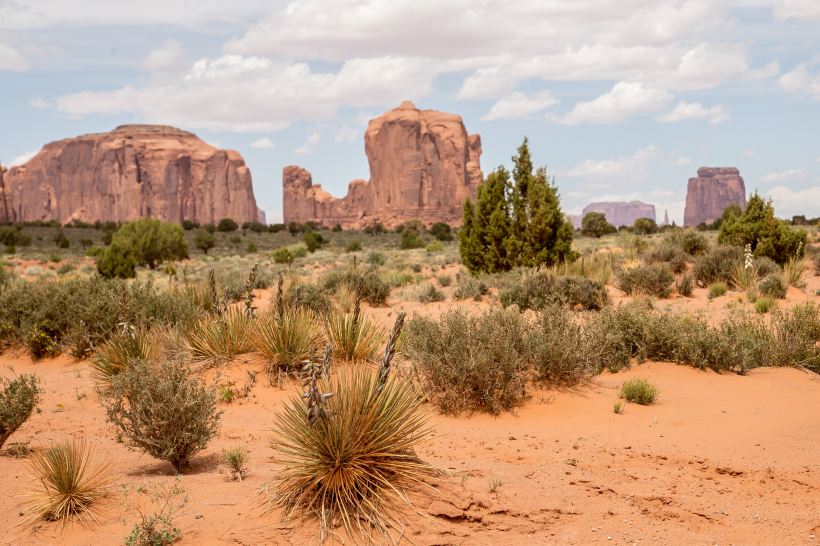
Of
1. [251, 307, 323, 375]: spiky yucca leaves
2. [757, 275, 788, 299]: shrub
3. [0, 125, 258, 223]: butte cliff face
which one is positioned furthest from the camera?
[0, 125, 258, 223]: butte cliff face

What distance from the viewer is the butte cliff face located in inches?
4796

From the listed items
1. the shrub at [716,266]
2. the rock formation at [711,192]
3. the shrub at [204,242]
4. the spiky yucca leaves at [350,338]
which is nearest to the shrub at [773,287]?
the shrub at [716,266]

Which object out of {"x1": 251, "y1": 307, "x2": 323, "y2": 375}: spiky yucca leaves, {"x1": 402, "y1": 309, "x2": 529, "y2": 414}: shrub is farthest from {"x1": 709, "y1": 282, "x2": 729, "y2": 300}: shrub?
{"x1": 251, "y1": 307, "x2": 323, "y2": 375}: spiky yucca leaves

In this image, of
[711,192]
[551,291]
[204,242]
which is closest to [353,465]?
[551,291]

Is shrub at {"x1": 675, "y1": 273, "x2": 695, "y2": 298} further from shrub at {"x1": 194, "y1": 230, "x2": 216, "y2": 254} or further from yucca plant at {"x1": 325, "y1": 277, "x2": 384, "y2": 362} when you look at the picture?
shrub at {"x1": 194, "y1": 230, "x2": 216, "y2": 254}

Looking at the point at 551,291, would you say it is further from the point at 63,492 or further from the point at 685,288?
the point at 63,492

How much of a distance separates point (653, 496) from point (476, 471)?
4.25 feet

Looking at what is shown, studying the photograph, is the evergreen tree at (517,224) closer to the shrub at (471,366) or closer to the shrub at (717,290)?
the shrub at (717,290)

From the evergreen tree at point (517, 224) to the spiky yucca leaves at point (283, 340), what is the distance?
30.8ft

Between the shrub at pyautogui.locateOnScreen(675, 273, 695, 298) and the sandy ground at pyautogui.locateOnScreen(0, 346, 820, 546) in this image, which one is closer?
the sandy ground at pyautogui.locateOnScreen(0, 346, 820, 546)

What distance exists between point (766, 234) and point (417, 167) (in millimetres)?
100109

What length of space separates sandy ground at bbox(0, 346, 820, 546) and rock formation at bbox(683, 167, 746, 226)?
164 m

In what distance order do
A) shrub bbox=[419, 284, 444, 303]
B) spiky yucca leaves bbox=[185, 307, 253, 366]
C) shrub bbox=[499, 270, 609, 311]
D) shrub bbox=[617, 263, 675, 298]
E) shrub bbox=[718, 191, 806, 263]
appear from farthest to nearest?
shrub bbox=[718, 191, 806, 263]
shrub bbox=[419, 284, 444, 303]
shrub bbox=[617, 263, 675, 298]
shrub bbox=[499, 270, 609, 311]
spiky yucca leaves bbox=[185, 307, 253, 366]

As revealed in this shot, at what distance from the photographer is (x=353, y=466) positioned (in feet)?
12.3
